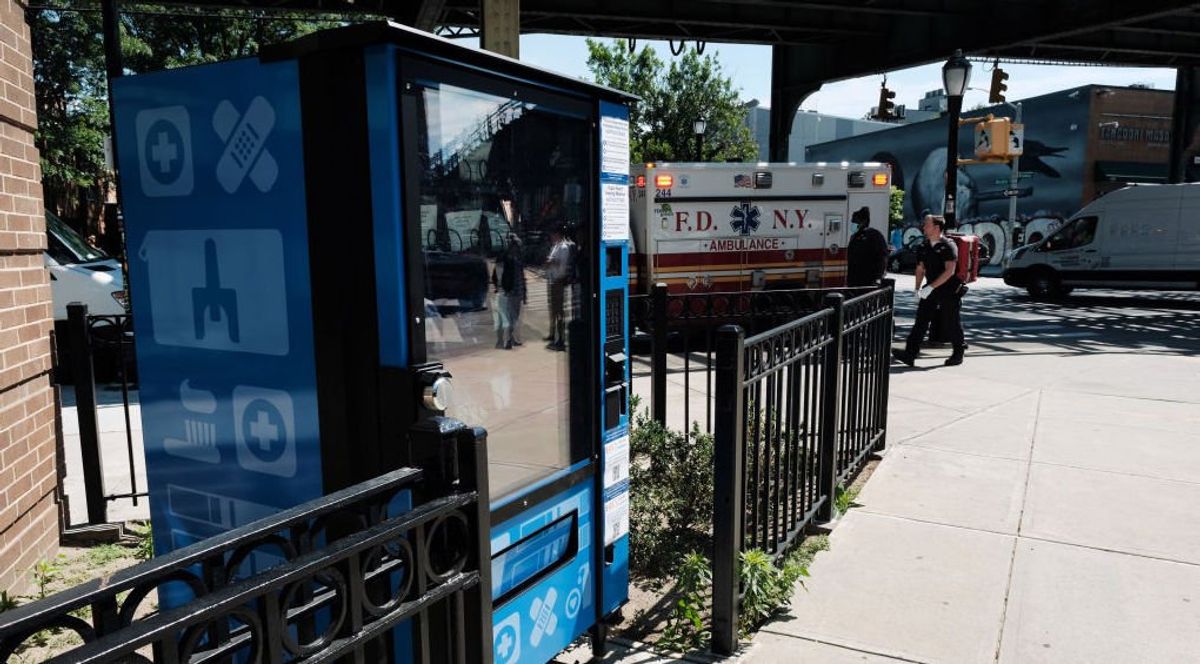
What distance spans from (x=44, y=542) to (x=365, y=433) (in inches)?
119

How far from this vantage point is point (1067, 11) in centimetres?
1462

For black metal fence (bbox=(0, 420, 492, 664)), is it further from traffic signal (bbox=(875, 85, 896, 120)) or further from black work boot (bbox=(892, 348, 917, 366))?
traffic signal (bbox=(875, 85, 896, 120))

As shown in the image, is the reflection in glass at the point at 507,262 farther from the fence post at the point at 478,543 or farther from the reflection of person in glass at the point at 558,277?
the fence post at the point at 478,543

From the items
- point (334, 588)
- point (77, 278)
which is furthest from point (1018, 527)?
point (77, 278)

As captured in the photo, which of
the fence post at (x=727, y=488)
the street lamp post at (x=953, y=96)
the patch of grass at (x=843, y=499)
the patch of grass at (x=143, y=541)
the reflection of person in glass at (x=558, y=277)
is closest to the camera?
the reflection of person in glass at (x=558, y=277)

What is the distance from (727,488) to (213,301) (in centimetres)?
205

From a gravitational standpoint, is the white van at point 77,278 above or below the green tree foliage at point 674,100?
below

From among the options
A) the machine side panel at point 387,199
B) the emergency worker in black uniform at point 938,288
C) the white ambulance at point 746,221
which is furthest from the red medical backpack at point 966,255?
the machine side panel at point 387,199

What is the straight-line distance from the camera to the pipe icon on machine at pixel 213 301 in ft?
8.21

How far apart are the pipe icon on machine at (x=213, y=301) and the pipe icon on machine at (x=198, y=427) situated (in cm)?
20

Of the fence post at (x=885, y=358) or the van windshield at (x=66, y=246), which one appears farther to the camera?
the van windshield at (x=66, y=246)

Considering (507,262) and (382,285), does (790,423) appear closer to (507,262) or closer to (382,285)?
(507,262)

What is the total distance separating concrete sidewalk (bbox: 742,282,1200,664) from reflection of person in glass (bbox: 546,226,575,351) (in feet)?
5.14

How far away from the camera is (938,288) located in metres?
10.0
